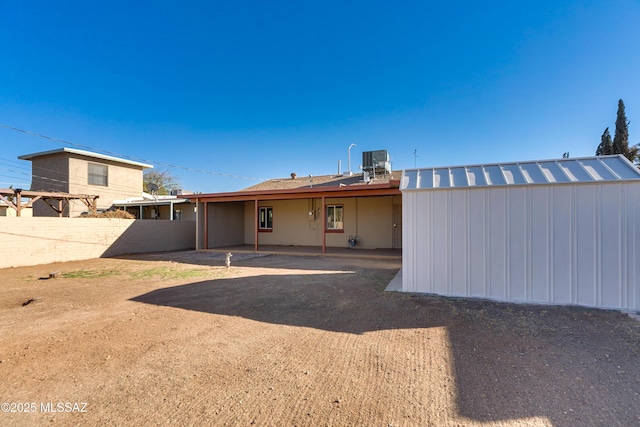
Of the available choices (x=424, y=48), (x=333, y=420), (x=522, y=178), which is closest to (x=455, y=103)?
(x=424, y=48)

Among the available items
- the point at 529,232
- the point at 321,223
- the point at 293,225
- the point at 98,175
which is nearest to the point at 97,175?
the point at 98,175

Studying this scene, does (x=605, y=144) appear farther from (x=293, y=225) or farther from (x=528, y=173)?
(x=293, y=225)

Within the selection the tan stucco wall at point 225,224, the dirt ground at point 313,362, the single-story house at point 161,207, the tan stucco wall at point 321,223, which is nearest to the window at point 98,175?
the single-story house at point 161,207

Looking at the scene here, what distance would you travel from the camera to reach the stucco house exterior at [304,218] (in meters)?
12.7

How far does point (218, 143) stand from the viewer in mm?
19438

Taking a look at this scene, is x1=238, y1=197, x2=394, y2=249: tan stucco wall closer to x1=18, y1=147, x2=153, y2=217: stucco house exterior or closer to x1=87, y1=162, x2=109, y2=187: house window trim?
x1=18, y1=147, x2=153, y2=217: stucco house exterior

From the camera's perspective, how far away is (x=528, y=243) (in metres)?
4.62

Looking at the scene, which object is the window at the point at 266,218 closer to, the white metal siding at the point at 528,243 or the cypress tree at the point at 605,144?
the white metal siding at the point at 528,243

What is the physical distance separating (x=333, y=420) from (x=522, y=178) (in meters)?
4.91

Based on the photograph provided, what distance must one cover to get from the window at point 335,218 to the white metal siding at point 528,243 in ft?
27.7

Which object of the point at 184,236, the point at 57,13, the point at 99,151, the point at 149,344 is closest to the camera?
the point at 149,344

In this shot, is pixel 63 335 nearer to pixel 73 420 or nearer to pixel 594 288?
pixel 73 420

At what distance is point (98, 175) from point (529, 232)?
71.5 feet

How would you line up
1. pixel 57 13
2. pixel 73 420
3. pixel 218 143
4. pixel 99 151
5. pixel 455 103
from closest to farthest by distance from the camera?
1. pixel 73 420
2. pixel 57 13
3. pixel 455 103
4. pixel 99 151
5. pixel 218 143
